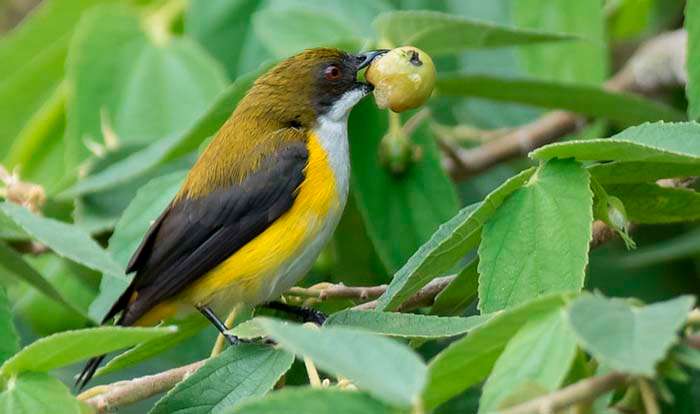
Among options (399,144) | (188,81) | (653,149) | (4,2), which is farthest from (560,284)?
(4,2)

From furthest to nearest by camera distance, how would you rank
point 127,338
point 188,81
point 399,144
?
point 188,81 < point 399,144 < point 127,338

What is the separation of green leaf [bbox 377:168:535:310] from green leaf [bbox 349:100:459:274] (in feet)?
2.84

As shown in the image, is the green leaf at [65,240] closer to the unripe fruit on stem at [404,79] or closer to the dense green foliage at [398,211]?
the dense green foliage at [398,211]

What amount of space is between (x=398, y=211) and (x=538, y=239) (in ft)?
3.71

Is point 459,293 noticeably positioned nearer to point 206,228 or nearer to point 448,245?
point 448,245

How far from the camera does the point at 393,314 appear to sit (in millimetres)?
2021

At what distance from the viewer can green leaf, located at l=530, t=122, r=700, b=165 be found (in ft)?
6.33

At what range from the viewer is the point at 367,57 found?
3.25 m

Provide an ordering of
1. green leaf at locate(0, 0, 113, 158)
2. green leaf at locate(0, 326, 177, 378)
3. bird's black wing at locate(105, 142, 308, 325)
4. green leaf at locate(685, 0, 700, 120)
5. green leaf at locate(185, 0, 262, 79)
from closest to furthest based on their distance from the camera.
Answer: green leaf at locate(0, 326, 177, 378)
green leaf at locate(685, 0, 700, 120)
bird's black wing at locate(105, 142, 308, 325)
green leaf at locate(185, 0, 262, 79)
green leaf at locate(0, 0, 113, 158)

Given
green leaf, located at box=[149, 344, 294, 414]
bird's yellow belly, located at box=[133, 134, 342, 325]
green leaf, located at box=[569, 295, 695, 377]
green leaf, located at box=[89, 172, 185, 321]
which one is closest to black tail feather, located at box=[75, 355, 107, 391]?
green leaf, located at box=[89, 172, 185, 321]

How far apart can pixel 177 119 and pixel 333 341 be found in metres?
2.53

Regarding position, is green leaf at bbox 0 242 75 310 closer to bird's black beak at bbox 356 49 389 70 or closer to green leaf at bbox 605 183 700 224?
bird's black beak at bbox 356 49 389 70

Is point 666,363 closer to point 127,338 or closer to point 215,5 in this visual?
point 127,338

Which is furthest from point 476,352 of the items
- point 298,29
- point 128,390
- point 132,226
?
point 298,29
